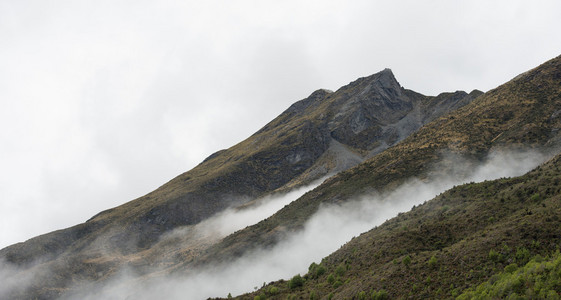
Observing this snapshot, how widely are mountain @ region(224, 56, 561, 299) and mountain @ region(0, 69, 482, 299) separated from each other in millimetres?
34731

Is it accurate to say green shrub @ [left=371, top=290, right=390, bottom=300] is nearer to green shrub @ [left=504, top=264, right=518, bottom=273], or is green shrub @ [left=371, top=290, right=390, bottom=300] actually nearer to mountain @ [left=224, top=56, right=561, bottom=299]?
mountain @ [left=224, top=56, right=561, bottom=299]

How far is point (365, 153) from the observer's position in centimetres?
15912

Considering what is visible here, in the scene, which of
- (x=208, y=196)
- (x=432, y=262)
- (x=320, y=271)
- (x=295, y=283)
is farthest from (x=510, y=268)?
(x=208, y=196)

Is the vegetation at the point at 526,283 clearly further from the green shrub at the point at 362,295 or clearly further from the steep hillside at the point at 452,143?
the steep hillside at the point at 452,143

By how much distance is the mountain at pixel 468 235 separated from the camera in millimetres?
27547

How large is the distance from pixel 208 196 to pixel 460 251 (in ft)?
415

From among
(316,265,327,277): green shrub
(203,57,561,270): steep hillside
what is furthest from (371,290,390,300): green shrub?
(203,57,561,270): steep hillside

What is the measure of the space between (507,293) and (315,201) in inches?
2886

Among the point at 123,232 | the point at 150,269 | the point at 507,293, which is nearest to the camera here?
the point at 507,293

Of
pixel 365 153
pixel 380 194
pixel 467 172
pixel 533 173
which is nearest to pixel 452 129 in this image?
pixel 467 172

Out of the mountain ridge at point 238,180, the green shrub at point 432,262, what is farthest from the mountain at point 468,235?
the mountain ridge at point 238,180

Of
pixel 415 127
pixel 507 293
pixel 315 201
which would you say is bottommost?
pixel 507 293

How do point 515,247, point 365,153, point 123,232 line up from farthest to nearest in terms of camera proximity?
→ point 365,153 → point 123,232 → point 515,247

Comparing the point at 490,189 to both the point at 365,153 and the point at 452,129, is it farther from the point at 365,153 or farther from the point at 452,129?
the point at 365,153
